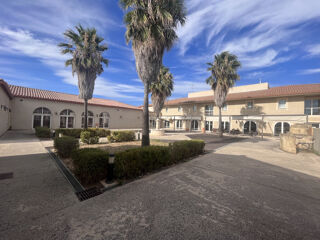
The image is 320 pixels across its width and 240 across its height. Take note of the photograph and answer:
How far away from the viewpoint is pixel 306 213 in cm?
299

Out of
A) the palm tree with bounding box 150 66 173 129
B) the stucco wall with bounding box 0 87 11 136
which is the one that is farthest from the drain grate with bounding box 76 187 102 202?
the palm tree with bounding box 150 66 173 129

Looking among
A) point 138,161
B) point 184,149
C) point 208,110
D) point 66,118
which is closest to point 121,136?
point 184,149

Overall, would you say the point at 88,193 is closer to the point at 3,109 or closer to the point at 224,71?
the point at 3,109

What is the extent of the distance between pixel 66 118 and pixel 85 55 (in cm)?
1151

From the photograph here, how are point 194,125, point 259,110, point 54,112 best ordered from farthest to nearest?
1. point 194,125
2. point 259,110
3. point 54,112

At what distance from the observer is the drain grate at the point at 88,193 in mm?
3360

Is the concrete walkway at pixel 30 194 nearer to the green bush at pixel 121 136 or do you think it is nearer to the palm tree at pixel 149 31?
the palm tree at pixel 149 31

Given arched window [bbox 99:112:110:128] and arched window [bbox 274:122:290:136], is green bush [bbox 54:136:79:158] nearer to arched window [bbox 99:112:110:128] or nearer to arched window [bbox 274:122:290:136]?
arched window [bbox 99:112:110:128]

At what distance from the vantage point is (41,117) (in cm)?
1820

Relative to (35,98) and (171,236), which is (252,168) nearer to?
(171,236)

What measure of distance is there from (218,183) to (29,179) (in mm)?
6188

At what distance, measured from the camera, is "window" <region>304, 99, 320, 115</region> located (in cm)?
1738

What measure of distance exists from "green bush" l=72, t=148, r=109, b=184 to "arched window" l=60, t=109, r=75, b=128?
20.0m

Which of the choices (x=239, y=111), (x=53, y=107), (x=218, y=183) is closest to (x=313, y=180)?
(x=218, y=183)
